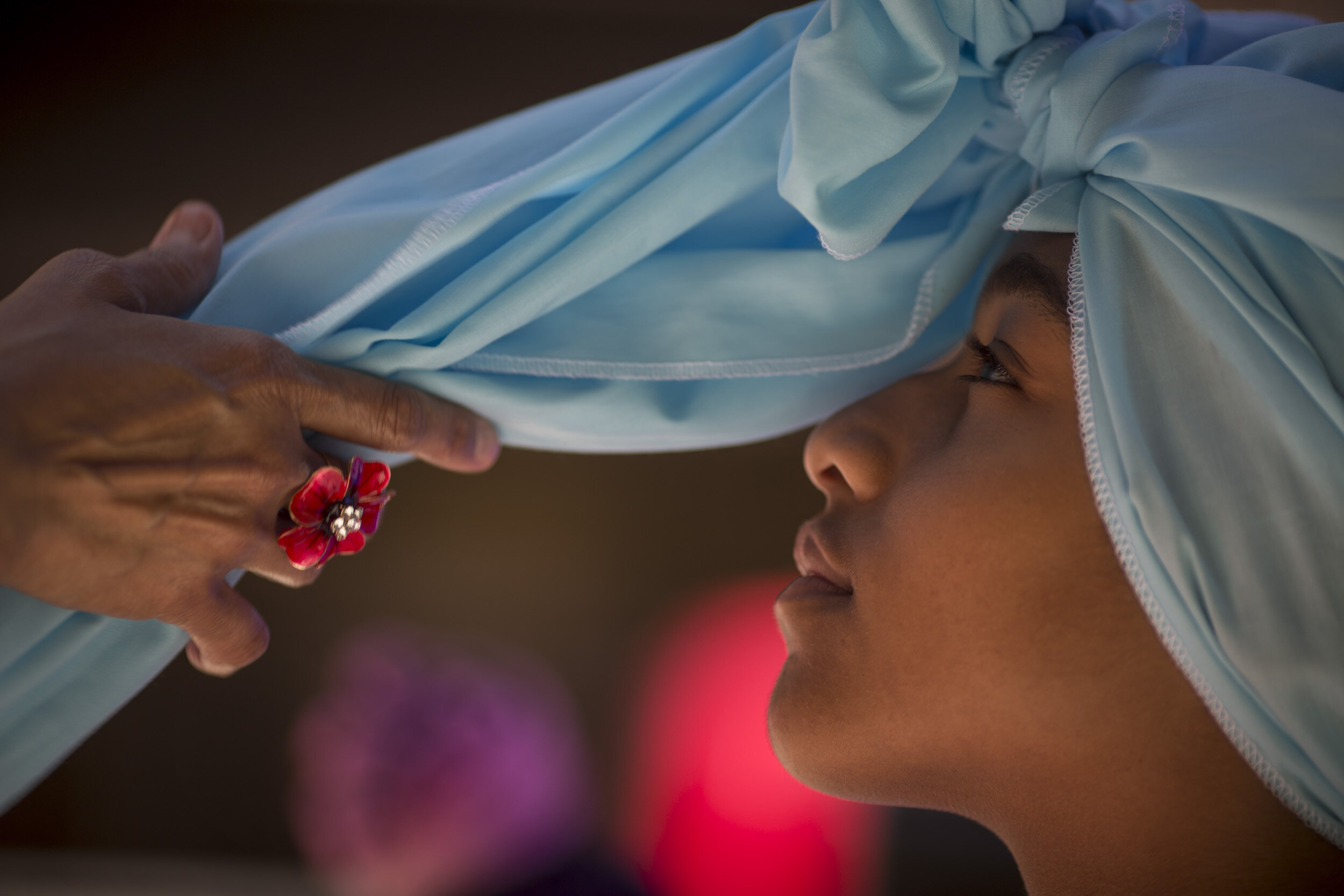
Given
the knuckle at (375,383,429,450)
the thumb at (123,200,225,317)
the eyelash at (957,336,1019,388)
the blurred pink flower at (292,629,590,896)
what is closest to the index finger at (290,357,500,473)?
the knuckle at (375,383,429,450)

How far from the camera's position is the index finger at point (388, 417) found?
2.54ft

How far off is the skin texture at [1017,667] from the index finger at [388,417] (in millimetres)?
393

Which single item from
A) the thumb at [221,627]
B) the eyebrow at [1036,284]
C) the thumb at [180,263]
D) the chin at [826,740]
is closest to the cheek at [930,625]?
the chin at [826,740]

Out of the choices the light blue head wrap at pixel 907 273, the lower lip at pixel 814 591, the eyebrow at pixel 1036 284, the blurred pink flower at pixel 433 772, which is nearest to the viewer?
the light blue head wrap at pixel 907 273

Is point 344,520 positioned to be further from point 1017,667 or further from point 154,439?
point 1017,667

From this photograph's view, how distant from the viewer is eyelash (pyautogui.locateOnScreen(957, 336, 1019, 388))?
76 cm

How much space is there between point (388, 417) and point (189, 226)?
0.34 metres

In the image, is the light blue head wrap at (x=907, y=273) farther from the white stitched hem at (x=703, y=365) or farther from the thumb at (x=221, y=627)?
the thumb at (x=221, y=627)

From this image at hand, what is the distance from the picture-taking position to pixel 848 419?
880 millimetres

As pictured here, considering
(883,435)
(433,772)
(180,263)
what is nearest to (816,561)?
(883,435)

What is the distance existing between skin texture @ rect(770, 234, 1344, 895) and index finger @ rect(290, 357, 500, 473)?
39 cm

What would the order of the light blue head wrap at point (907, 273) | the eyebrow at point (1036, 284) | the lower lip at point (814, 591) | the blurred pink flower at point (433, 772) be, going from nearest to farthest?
the light blue head wrap at point (907, 273)
the eyebrow at point (1036, 284)
the lower lip at point (814, 591)
the blurred pink flower at point (433, 772)

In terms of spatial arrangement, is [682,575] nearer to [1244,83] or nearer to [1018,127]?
[1018,127]

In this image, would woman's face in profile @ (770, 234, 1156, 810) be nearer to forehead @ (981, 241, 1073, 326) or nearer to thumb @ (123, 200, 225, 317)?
forehead @ (981, 241, 1073, 326)
